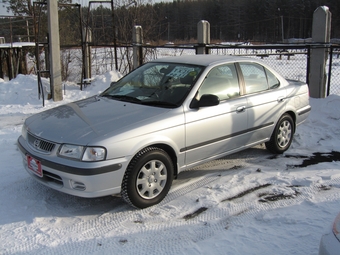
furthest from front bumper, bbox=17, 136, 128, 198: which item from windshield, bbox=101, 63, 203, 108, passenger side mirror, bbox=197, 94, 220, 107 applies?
passenger side mirror, bbox=197, 94, 220, 107

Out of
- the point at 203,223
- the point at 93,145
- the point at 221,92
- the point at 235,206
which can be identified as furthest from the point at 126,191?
the point at 221,92

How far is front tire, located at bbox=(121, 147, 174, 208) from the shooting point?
3892mm

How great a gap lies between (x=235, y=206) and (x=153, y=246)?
3.99ft

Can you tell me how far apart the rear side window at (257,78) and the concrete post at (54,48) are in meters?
6.37

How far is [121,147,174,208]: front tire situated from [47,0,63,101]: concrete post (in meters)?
6.98

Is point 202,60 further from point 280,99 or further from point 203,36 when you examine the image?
A: point 203,36

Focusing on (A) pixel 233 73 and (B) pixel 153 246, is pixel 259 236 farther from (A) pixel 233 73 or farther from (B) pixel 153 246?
(A) pixel 233 73

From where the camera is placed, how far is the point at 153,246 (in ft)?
11.0

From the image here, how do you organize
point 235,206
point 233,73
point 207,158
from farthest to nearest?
1. point 233,73
2. point 207,158
3. point 235,206

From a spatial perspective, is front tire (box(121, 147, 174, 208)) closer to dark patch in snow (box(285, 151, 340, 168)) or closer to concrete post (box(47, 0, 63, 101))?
dark patch in snow (box(285, 151, 340, 168))

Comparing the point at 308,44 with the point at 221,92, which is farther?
the point at 308,44

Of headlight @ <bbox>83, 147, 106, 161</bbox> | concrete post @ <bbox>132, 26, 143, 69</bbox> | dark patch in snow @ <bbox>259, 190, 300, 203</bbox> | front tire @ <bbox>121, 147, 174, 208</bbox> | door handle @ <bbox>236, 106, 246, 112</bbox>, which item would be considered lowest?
dark patch in snow @ <bbox>259, 190, 300, 203</bbox>

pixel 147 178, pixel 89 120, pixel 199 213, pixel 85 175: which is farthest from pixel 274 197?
pixel 89 120

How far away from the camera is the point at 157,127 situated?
4.09 m
